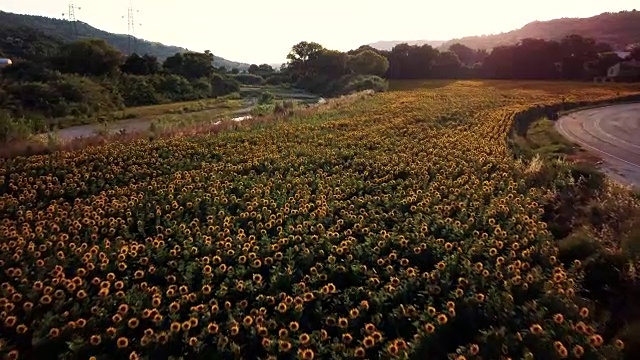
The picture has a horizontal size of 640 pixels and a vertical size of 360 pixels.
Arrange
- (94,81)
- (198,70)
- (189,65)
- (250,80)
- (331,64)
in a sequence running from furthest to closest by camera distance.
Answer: (250,80), (331,64), (198,70), (189,65), (94,81)

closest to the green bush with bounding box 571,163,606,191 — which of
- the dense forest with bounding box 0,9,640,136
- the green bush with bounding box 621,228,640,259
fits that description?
the green bush with bounding box 621,228,640,259

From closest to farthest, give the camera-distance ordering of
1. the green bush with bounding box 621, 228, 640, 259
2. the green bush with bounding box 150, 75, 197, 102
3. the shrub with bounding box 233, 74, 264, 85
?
the green bush with bounding box 621, 228, 640, 259 < the green bush with bounding box 150, 75, 197, 102 < the shrub with bounding box 233, 74, 264, 85

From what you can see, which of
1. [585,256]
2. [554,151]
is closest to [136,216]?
[585,256]

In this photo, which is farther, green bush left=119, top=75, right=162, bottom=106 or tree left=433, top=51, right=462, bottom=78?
tree left=433, top=51, right=462, bottom=78

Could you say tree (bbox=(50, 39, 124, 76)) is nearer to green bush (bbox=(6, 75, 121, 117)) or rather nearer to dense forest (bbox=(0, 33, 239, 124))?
dense forest (bbox=(0, 33, 239, 124))

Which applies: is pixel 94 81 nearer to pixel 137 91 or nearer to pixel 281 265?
pixel 137 91

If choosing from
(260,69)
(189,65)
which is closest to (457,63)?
(189,65)
